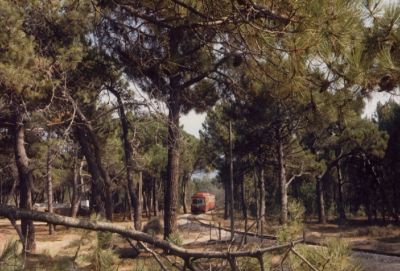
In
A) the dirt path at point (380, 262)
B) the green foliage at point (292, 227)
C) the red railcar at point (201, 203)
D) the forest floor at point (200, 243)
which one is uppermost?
the red railcar at point (201, 203)

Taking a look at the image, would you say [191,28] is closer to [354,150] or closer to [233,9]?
[233,9]

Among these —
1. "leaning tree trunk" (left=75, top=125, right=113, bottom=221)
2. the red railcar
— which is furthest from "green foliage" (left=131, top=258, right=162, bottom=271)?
the red railcar

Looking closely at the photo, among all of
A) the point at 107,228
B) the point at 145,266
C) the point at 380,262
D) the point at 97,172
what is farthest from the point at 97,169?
the point at 107,228

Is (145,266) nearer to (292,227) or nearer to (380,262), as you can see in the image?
(292,227)

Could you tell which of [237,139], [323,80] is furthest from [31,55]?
[237,139]

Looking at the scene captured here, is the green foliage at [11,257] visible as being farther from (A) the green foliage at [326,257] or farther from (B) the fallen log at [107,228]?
(A) the green foliage at [326,257]

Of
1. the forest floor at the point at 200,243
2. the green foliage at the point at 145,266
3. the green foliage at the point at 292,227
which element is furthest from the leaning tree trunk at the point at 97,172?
the green foliage at the point at 292,227

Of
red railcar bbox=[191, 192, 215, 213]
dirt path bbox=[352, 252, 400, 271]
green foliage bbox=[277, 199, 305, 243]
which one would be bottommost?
dirt path bbox=[352, 252, 400, 271]

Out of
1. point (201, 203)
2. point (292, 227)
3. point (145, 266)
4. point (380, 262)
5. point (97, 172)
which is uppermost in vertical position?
point (97, 172)

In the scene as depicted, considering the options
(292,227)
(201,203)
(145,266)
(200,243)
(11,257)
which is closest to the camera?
(11,257)

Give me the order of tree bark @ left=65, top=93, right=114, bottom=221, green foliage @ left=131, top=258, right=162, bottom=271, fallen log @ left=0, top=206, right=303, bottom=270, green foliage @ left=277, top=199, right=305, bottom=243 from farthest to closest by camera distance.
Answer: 1. tree bark @ left=65, top=93, right=114, bottom=221
2. green foliage @ left=277, top=199, right=305, bottom=243
3. green foliage @ left=131, top=258, right=162, bottom=271
4. fallen log @ left=0, top=206, right=303, bottom=270

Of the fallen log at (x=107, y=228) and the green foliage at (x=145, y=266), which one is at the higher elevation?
the fallen log at (x=107, y=228)

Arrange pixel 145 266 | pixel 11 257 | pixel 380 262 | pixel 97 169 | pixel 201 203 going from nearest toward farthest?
1. pixel 11 257
2. pixel 145 266
3. pixel 97 169
4. pixel 380 262
5. pixel 201 203

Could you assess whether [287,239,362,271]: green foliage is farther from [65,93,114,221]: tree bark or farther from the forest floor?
[65,93,114,221]: tree bark
